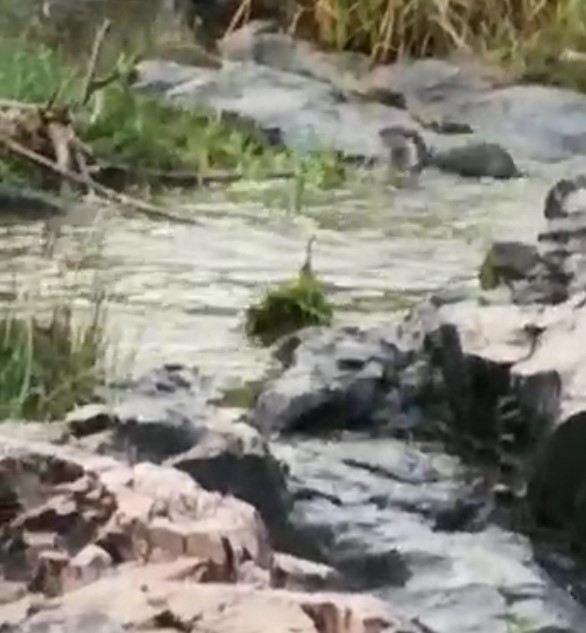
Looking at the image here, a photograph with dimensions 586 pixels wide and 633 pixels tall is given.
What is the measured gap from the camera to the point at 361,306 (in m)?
4.30

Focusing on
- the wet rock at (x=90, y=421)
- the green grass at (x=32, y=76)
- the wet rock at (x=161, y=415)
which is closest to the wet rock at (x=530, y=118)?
the green grass at (x=32, y=76)

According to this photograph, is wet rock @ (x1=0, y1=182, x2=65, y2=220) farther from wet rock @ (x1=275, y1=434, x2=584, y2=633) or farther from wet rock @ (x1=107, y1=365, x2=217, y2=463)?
wet rock @ (x1=275, y1=434, x2=584, y2=633)

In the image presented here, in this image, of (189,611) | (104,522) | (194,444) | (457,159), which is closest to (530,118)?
(457,159)

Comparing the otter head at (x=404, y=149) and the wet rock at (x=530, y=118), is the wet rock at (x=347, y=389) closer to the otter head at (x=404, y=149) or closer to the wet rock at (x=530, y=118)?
the otter head at (x=404, y=149)

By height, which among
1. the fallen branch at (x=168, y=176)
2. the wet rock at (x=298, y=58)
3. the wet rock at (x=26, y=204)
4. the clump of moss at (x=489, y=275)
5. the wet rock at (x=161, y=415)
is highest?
Answer: the wet rock at (x=298, y=58)

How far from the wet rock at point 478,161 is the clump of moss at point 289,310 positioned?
2299mm

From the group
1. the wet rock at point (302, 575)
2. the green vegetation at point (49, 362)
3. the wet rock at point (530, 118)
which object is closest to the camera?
the wet rock at point (302, 575)

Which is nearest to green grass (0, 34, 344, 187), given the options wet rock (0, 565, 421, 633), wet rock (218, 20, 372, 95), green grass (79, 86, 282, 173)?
green grass (79, 86, 282, 173)

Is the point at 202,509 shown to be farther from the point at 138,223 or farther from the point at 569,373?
the point at 138,223

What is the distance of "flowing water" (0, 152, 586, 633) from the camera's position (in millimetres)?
2748

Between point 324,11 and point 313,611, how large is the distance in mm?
6553

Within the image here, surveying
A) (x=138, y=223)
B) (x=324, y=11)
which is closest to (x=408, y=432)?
(x=138, y=223)

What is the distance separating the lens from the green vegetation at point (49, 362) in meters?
3.21

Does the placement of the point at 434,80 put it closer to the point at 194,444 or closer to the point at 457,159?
the point at 457,159
